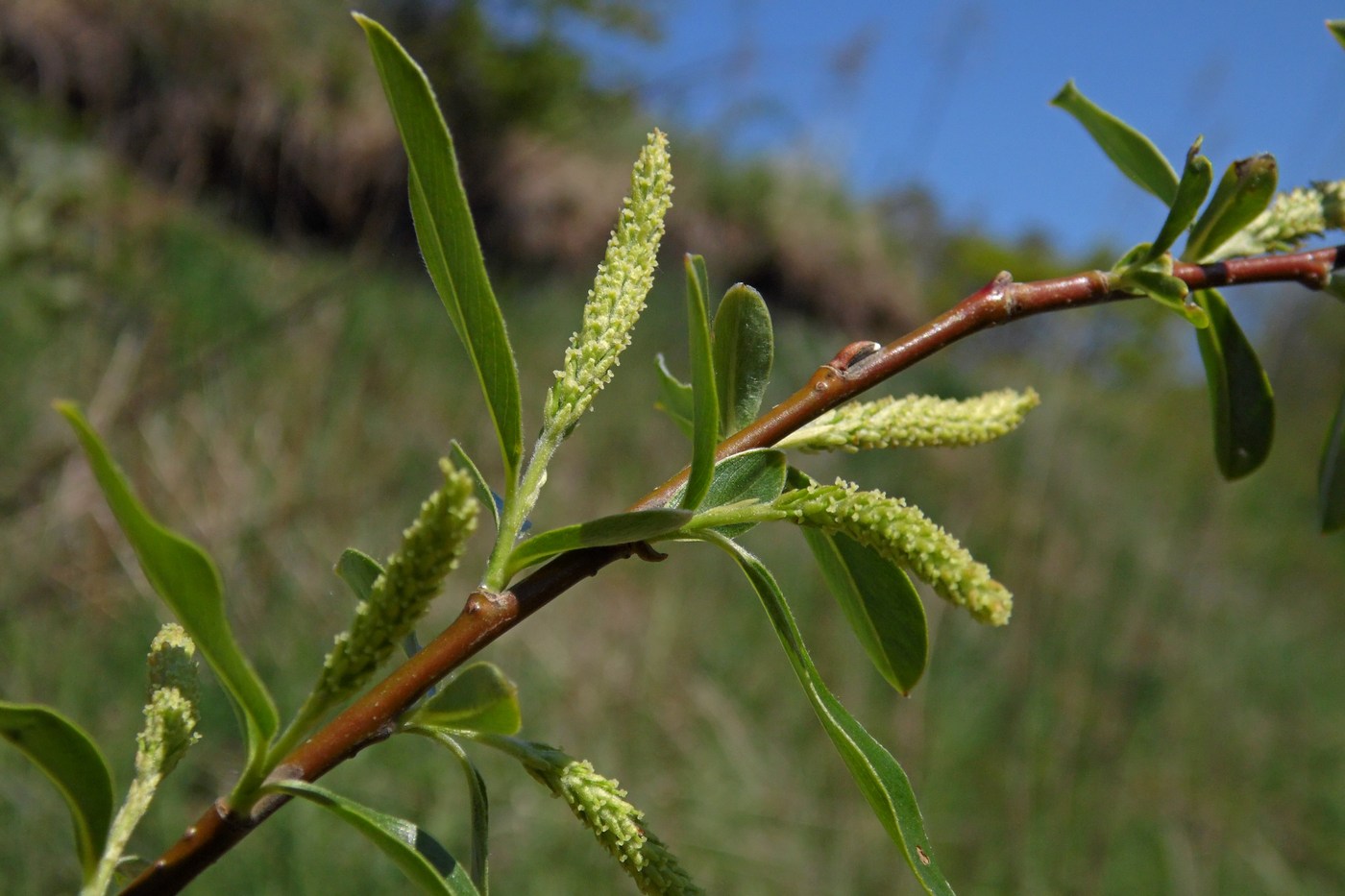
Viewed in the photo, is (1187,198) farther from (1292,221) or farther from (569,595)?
(569,595)

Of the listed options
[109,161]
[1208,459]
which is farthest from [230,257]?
[1208,459]

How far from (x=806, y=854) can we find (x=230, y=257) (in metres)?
2.50

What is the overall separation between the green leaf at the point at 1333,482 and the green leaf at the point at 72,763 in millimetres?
615

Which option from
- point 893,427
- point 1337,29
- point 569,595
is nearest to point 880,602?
point 893,427

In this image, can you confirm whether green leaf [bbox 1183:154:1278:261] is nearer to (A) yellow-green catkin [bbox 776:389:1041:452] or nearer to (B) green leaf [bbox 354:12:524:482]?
(A) yellow-green catkin [bbox 776:389:1041:452]

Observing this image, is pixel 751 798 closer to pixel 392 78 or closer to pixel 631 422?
pixel 631 422

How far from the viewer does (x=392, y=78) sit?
35cm

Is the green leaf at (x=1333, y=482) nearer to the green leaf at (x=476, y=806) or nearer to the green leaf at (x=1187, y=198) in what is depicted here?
the green leaf at (x=1187, y=198)

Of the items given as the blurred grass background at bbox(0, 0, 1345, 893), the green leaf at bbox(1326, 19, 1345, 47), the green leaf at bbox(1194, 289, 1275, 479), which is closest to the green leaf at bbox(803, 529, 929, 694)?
the green leaf at bbox(1194, 289, 1275, 479)

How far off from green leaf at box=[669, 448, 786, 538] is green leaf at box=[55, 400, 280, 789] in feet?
0.60

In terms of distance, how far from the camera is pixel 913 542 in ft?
1.18

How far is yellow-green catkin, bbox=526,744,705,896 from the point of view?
0.37 metres

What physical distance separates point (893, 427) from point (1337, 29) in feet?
1.25

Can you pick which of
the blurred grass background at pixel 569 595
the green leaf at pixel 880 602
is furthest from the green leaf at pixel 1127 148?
the blurred grass background at pixel 569 595
